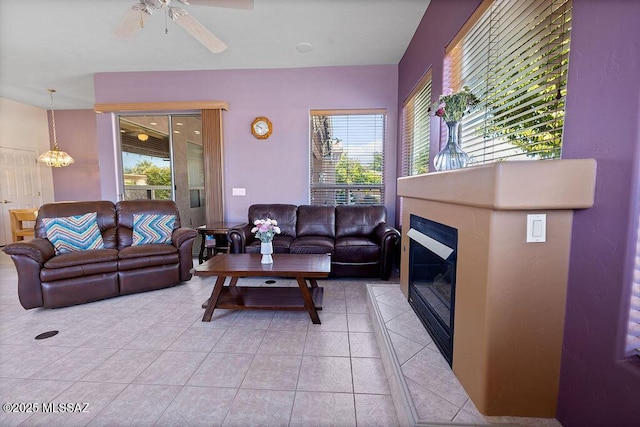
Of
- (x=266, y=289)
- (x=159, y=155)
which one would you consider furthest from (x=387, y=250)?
(x=159, y=155)

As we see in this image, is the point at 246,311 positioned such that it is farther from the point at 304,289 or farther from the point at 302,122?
the point at 302,122

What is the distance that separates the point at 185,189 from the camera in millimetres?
4848

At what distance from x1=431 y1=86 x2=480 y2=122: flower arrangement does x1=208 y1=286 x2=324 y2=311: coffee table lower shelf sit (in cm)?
185

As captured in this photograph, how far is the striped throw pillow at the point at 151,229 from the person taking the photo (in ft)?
10.8

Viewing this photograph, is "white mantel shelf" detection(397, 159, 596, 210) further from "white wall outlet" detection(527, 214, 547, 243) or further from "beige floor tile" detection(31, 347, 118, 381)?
"beige floor tile" detection(31, 347, 118, 381)

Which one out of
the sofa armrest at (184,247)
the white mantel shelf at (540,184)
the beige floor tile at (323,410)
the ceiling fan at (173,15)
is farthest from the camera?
the sofa armrest at (184,247)

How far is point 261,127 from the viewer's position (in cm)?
432

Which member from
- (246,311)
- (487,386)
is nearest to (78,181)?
(246,311)

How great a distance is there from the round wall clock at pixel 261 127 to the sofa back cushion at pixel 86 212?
220cm

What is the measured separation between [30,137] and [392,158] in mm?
7787

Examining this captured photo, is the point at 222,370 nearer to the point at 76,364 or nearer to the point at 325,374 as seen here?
the point at 325,374

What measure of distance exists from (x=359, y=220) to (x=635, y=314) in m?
3.13

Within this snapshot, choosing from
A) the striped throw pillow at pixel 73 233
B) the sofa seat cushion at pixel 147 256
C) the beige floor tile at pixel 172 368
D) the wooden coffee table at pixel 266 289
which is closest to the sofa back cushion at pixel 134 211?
the striped throw pillow at pixel 73 233

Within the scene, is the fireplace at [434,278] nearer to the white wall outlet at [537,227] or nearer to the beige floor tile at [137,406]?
the white wall outlet at [537,227]
